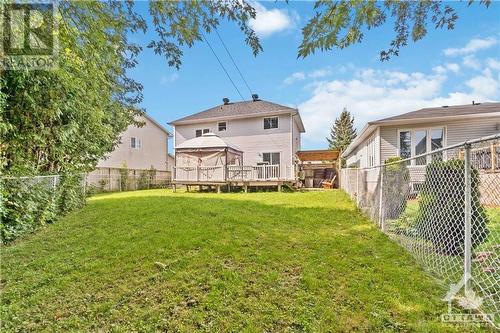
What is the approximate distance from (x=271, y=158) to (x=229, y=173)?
447 cm

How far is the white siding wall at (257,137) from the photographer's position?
1734 centimetres

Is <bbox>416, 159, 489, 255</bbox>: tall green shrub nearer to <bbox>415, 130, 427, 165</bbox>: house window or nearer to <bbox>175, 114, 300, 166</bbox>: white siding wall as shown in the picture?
<bbox>415, 130, 427, 165</bbox>: house window

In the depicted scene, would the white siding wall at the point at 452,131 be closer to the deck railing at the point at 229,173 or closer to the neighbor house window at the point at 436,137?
the neighbor house window at the point at 436,137

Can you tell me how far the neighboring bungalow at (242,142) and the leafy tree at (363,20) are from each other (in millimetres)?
10748

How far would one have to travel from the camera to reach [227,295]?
114 inches

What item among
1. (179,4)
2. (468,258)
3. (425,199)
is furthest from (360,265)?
(179,4)

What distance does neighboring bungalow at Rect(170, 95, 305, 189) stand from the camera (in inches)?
564

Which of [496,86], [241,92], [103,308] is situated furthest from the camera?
[241,92]

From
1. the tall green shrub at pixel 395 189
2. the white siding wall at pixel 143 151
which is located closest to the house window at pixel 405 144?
the tall green shrub at pixel 395 189

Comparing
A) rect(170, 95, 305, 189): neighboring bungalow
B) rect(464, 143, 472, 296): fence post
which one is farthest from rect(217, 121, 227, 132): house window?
rect(464, 143, 472, 296): fence post

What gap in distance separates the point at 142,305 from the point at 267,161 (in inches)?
607

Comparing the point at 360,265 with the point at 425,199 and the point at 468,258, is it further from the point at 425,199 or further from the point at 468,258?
the point at 425,199

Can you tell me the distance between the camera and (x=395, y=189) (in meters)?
5.37

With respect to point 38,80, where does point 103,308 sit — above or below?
below
